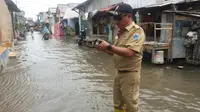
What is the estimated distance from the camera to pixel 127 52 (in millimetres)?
2562

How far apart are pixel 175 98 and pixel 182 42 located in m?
4.86

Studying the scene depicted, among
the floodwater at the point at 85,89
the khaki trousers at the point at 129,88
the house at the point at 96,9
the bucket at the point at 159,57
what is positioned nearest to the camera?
the khaki trousers at the point at 129,88

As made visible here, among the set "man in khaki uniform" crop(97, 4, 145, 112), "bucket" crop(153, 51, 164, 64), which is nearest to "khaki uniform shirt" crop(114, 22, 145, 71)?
"man in khaki uniform" crop(97, 4, 145, 112)

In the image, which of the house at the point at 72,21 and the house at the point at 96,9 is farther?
the house at the point at 72,21

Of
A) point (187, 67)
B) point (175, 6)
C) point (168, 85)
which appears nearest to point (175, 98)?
point (168, 85)

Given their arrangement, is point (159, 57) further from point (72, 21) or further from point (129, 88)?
point (72, 21)

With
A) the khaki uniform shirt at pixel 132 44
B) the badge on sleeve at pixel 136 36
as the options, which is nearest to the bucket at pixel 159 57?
the khaki uniform shirt at pixel 132 44

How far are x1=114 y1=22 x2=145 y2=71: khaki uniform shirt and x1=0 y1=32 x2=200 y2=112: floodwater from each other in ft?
6.70

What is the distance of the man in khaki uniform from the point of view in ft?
8.53

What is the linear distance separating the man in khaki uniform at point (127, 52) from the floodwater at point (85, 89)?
1805 mm

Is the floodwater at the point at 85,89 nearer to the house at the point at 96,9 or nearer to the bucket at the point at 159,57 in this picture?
the bucket at the point at 159,57

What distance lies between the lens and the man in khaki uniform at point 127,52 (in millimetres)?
2601

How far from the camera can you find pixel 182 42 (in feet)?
31.6

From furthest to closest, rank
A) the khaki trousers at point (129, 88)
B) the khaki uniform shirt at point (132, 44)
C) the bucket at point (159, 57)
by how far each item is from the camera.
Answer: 1. the bucket at point (159, 57)
2. the khaki trousers at point (129, 88)
3. the khaki uniform shirt at point (132, 44)
